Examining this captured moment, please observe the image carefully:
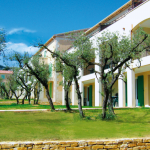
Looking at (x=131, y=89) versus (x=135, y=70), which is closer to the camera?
(x=131, y=89)

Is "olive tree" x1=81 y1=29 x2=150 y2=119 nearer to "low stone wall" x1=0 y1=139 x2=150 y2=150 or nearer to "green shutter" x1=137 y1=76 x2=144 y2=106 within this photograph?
"low stone wall" x1=0 y1=139 x2=150 y2=150

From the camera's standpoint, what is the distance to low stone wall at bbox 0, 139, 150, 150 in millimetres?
7152

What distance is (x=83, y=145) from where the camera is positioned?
7430 millimetres

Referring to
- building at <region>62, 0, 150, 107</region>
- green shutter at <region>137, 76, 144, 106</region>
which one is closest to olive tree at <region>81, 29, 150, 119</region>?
building at <region>62, 0, 150, 107</region>

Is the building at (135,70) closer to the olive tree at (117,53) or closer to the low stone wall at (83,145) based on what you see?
the olive tree at (117,53)

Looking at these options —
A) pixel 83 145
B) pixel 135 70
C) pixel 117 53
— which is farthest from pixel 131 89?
pixel 83 145

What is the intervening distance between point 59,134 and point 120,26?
15.2m

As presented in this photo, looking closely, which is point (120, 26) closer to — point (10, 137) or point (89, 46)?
point (89, 46)

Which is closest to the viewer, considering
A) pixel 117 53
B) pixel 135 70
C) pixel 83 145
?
pixel 83 145

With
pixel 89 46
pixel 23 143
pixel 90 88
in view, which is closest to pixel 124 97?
pixel 89 46

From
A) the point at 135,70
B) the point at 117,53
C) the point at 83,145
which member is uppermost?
the point at 117,53

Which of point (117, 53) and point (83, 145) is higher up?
point (117, 53)

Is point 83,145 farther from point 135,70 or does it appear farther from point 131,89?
point 135,70

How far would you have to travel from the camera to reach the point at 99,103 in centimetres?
2462
